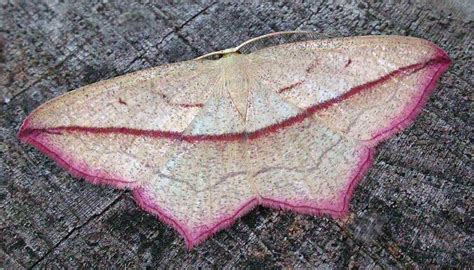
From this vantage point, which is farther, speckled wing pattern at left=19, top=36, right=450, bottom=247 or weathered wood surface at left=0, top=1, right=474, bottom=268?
speckled wing pattern at left=19, top=36, right=450, bottom=247

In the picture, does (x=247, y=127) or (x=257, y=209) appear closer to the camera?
(x=257, y=209)

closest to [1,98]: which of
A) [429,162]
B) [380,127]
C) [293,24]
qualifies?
[293,24]

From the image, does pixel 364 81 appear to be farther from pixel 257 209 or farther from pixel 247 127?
pixel 257 209

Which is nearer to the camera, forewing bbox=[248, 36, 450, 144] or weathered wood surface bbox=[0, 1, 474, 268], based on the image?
weathered wood surface bbox=[0, 1, 474, 268]

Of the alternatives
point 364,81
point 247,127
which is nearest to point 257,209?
point 247,127

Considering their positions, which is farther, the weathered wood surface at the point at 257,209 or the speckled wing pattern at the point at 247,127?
the speckled wing pattern at the point at 247,127

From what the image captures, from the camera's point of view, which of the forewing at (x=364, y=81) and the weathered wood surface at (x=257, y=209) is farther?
the forewing at (x=364, y=81)
